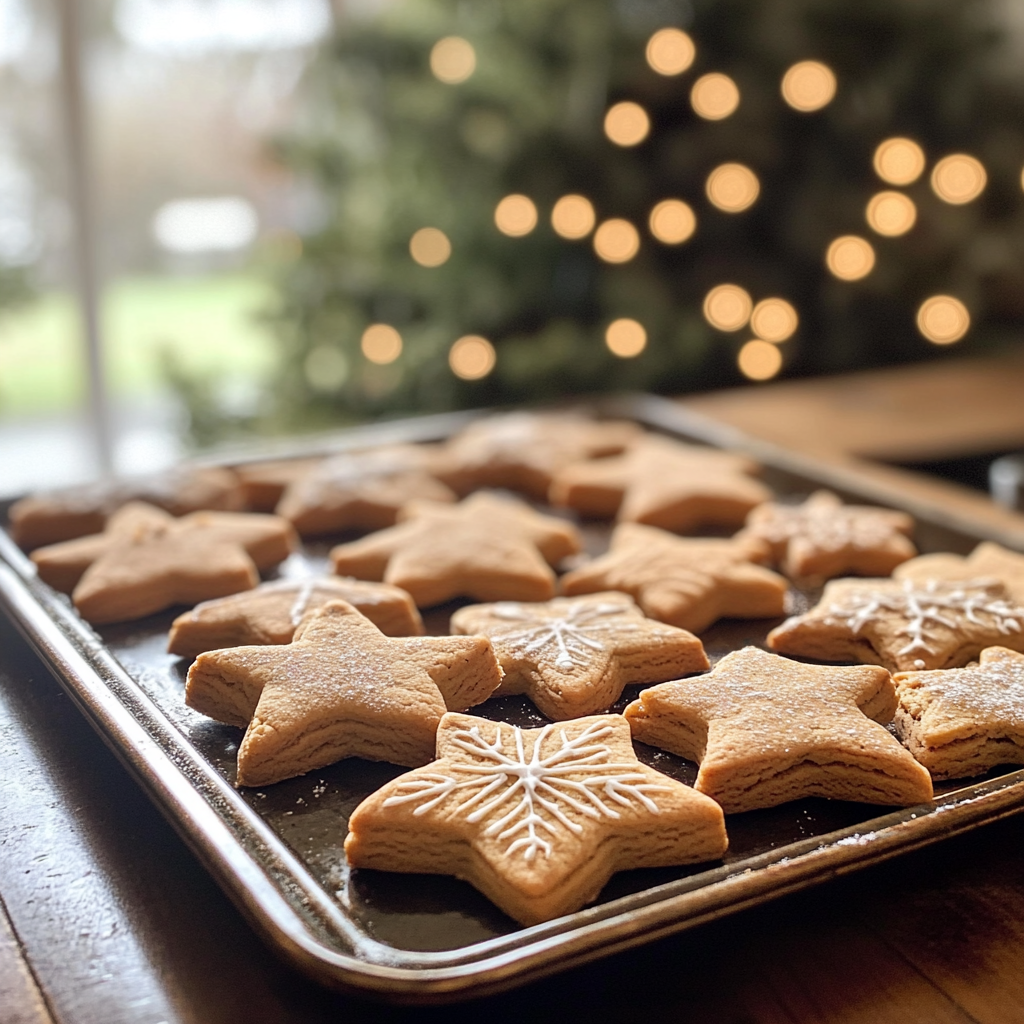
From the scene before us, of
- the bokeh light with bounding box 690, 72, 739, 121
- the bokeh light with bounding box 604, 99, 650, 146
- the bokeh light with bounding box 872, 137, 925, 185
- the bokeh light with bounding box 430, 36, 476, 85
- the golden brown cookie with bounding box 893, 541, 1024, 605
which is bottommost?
the golden brown cookie with bounding box 893, 541, 1024, 605

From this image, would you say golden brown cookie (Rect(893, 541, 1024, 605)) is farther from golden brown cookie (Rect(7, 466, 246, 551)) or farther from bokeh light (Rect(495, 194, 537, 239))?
bokeh light (Rect(495, 194, 537, 239))

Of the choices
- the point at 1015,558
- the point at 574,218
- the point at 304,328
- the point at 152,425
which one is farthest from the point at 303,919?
the point at 152,425

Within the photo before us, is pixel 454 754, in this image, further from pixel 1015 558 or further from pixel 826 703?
pixel 1015 558

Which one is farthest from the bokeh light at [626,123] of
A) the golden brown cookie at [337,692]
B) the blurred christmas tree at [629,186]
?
the golden brown cookie at [337,692]

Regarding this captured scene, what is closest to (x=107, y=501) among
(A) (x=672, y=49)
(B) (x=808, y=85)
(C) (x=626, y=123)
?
(C) (x=626, y=123)

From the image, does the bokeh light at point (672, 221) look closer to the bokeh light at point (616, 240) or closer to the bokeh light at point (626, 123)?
the bokeh light at point (616, 240)

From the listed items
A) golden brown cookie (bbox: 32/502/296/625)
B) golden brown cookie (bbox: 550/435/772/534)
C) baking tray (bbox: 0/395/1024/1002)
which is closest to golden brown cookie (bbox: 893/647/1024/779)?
baking tray (bbox: 0/395/1024/1002)
